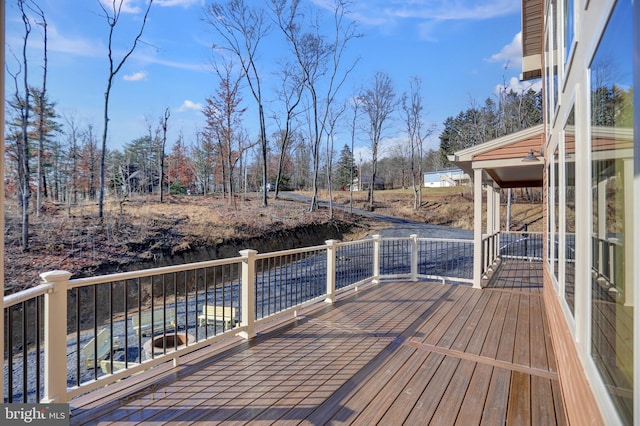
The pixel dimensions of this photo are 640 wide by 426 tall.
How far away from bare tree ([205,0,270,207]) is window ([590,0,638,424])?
721 inches

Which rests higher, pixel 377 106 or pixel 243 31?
pixel 243 31

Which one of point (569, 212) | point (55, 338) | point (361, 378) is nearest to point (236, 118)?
point (55, 338)

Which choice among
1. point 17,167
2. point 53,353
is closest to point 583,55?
point 53,353

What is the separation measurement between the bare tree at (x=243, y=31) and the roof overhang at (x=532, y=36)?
45.4 feet

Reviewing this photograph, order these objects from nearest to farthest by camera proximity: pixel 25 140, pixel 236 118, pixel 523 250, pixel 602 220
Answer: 1. pixel 602 220
2. pixel 523 250
3. pixel 25 140
4. pixel 236 118

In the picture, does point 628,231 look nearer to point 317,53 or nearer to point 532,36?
point 532,36

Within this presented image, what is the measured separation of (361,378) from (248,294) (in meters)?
1.53

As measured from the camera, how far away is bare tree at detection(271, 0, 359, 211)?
18391mm

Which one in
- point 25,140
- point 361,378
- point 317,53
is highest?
point 317,53

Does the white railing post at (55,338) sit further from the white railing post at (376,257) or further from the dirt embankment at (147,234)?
the dirt embankment at (147,234)

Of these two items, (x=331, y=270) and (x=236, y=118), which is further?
(x=236, y=118)

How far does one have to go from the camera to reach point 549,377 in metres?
2.93

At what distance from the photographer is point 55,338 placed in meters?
2.20

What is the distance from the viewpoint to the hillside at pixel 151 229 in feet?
34.4
